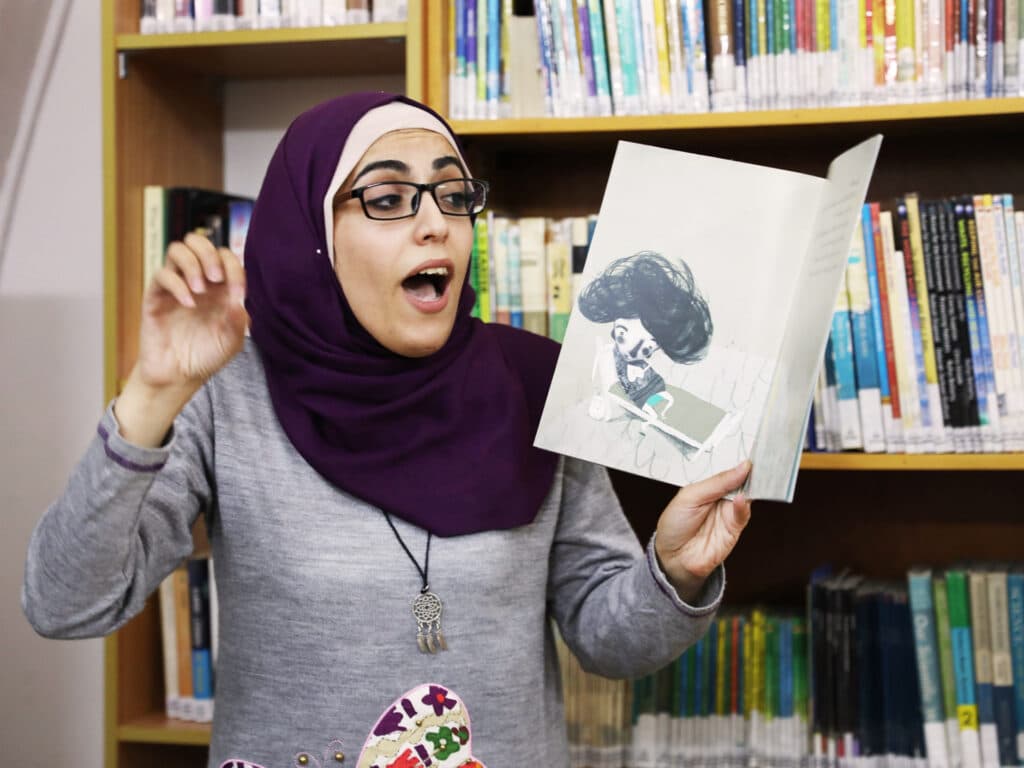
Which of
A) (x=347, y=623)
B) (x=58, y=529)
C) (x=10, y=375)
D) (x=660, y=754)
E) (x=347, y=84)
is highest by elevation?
(x=347, y=84)

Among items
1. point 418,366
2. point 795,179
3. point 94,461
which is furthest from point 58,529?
point 795,179

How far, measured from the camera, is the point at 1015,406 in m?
1.43

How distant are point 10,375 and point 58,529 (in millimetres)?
1217

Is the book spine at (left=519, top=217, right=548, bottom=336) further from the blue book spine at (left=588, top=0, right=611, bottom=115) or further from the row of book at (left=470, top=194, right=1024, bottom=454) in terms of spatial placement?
the row of book at (left=470, top=194, right=1024, bottom=454)

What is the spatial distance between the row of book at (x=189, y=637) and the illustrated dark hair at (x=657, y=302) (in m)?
0.92

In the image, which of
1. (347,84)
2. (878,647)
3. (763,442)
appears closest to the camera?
(763,442)

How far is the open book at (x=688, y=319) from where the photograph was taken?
42.6 inches

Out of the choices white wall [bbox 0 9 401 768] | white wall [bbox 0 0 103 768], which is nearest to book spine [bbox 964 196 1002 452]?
white wall [bbox 0 9 401 768]

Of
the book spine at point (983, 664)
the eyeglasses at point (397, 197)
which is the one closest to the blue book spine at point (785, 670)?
the book spine at point (983, 664)

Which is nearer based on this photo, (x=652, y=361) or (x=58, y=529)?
(x=58, y=529)

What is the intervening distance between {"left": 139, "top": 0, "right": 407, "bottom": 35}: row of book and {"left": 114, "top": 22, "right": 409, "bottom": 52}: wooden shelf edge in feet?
A: 0.07

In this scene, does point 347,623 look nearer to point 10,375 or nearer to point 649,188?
point 649,188

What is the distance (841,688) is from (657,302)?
31.1 inches

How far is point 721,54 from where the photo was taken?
4.99ft
